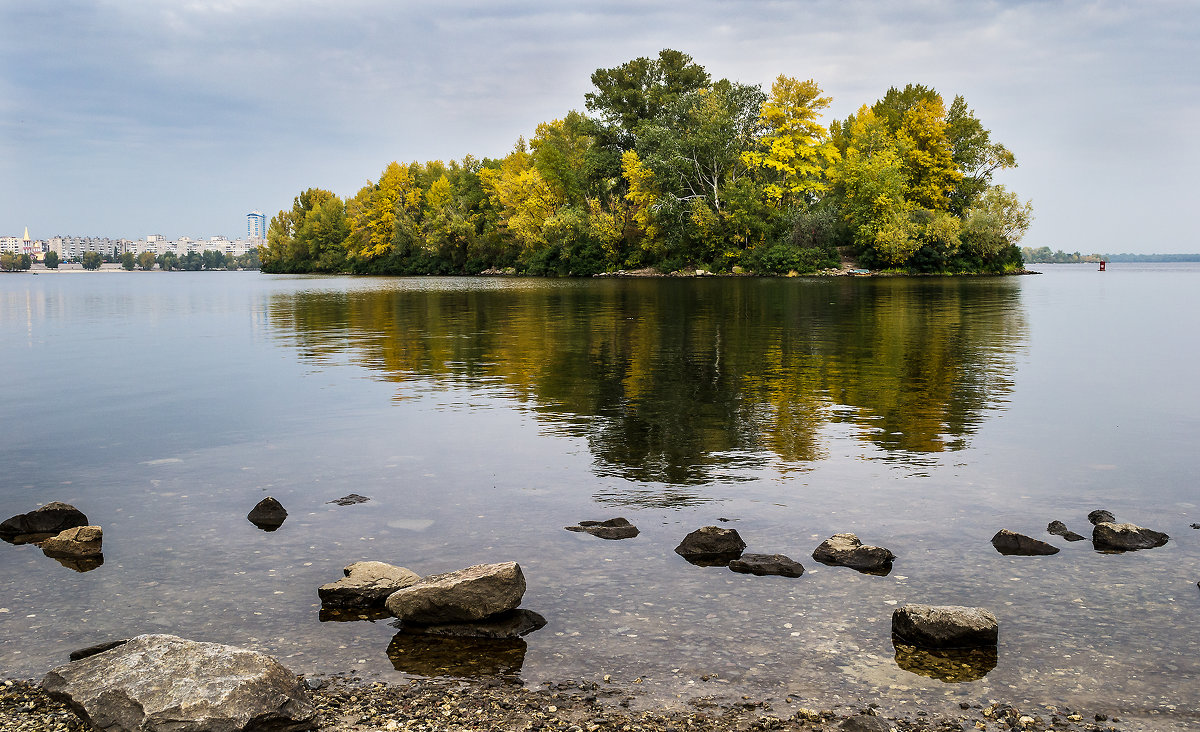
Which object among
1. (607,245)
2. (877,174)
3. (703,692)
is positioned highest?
(877,174)

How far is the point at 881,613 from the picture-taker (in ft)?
24.1

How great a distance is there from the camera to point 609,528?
9.41 m

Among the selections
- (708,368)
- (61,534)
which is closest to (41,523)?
(61,534)

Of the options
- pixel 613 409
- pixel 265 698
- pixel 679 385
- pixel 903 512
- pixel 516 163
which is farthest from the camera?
pixel 516 163

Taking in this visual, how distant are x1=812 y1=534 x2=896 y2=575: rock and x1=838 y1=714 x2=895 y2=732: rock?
282 cm

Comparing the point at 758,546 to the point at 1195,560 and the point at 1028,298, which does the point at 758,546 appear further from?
the point at 1028,298

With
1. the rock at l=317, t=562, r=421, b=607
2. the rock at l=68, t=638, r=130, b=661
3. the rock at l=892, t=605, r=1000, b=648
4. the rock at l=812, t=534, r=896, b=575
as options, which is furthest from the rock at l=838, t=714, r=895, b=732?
the rock at l=68, t=638, r=130, b=661

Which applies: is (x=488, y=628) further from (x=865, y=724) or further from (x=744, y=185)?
(x=744, y=185)

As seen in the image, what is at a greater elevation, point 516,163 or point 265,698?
point 516,163

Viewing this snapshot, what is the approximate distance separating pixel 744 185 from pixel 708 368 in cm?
7033

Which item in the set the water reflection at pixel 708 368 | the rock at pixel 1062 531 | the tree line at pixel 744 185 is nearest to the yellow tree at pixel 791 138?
the tree line at pixel 744 185

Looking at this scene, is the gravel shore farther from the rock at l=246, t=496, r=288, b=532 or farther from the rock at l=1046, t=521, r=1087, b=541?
the rock at l=1046, t=521, r=1087, b=541

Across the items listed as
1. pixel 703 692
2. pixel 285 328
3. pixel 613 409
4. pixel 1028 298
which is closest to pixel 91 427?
pixel 613 409

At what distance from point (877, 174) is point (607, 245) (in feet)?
106
